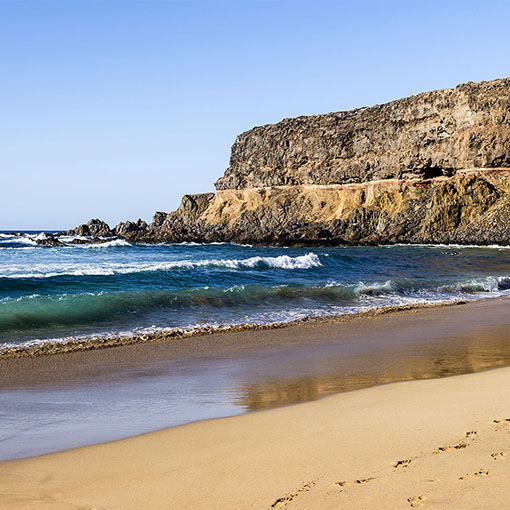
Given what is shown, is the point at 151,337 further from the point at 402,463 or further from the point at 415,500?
the point at 415,500

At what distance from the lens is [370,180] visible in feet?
229

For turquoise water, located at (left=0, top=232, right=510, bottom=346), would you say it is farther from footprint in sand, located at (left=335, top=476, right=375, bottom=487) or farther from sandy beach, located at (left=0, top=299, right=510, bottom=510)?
footprint in sand, located at (left=335, top=476, right=375, bottom=487)

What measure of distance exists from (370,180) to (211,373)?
214 feet

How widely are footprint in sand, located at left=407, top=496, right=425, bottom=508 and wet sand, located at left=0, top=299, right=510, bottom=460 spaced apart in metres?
2.41

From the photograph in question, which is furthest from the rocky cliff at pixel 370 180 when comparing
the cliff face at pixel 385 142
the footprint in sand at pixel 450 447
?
the footprint in sand at pixel 450 447

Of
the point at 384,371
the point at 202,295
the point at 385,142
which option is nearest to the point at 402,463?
the point at 384,371

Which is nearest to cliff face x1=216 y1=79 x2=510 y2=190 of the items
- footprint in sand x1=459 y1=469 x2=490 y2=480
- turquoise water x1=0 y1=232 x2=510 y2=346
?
turquoise water x1=0 y1=232 x2=510 y2=346

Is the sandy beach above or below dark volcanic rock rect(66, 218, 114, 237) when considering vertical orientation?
below

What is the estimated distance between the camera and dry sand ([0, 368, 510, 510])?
3.00 meters

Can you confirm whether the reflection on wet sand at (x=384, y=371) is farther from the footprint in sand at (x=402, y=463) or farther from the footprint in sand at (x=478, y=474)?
the footprint in sand at (x=478, y=474)

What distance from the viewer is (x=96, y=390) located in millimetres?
6340

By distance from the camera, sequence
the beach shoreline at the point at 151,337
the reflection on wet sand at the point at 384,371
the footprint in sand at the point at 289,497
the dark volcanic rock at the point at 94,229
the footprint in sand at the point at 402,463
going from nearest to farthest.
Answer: the footprint in sand at the point at 289,497 < the footprint in sand at the point at 402,463 < the reflection on wet sand at the point at 384,371 < the beach shoreline at the point at 151,337 < the dark volcanic rock at the point at 94,229

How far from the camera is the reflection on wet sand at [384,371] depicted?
19.3ft

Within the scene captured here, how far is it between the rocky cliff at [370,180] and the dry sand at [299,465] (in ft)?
163
